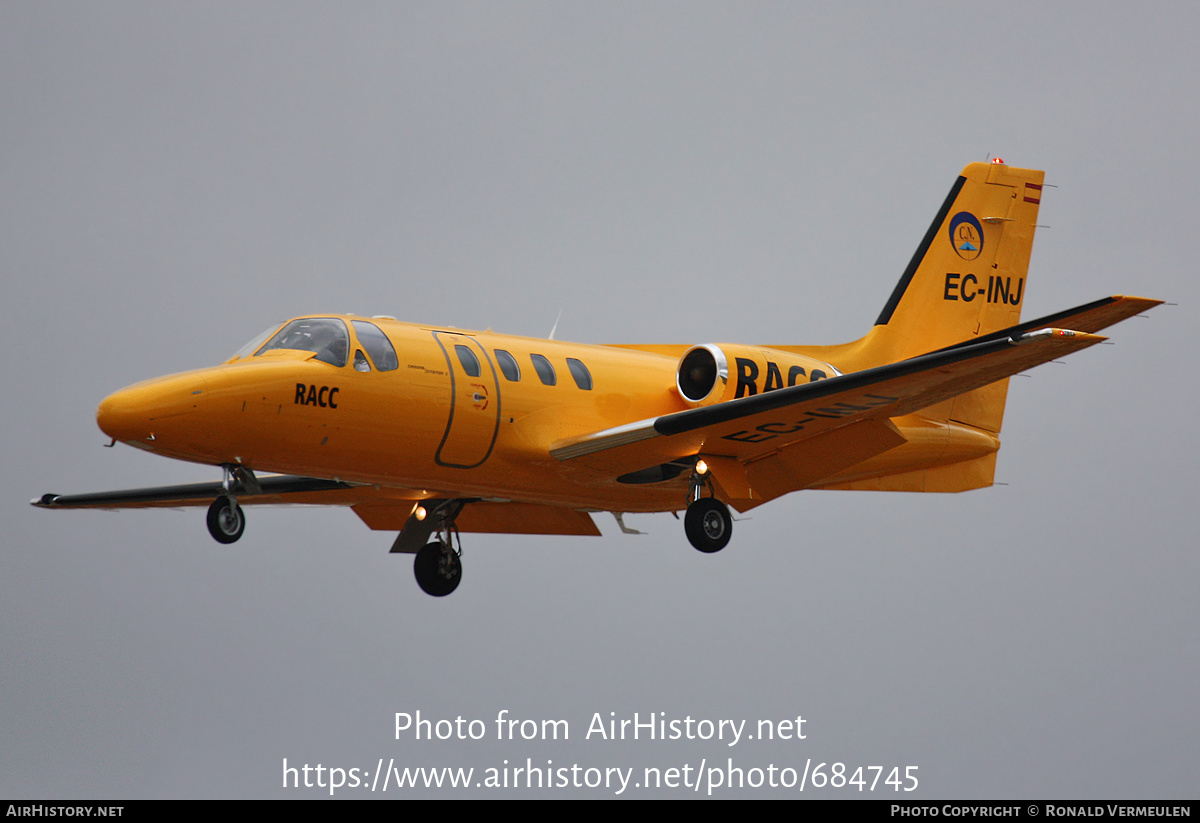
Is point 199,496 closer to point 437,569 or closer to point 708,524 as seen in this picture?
point 437,569

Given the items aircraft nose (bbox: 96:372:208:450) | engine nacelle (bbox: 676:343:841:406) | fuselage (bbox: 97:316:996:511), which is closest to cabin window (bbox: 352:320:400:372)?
fuselage (bbox: 97:316:996:511)

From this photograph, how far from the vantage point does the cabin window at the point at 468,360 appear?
19.2 m

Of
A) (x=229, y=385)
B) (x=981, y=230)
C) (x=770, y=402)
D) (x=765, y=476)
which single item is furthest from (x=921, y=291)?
(x=229, y=385)

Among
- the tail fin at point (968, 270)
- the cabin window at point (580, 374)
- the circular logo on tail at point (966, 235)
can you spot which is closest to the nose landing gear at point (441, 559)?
the cabin window at point (580, 374)

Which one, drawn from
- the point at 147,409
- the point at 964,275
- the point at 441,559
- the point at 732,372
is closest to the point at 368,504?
the point at 441,559

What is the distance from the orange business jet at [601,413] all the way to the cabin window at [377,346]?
0.03m

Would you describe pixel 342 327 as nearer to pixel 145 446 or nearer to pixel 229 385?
pixel 229 385

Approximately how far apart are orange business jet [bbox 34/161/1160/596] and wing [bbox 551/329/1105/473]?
0.03 m

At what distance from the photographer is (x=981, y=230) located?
2461cm

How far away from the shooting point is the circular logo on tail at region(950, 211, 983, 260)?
964 inches

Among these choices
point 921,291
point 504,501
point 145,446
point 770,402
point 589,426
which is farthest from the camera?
point 921,291

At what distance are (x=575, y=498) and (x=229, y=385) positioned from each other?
5851 millimetres

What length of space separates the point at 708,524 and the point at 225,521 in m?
6.56

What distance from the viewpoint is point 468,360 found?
63.4 feet
